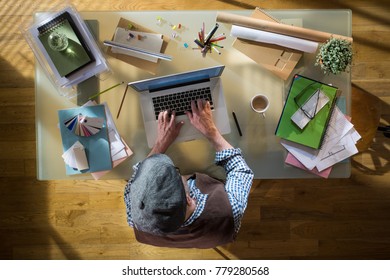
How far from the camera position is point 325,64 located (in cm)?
166

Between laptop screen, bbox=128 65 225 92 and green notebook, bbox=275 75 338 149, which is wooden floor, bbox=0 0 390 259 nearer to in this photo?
green notebook, bbox=275 75 338 149

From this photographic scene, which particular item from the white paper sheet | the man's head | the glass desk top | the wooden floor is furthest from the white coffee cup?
the wooden floor

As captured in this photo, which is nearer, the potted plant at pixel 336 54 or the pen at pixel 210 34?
the potted plant at pixel 336 54

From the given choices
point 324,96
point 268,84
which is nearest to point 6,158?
point 268,84

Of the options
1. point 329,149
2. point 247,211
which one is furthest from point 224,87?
point 247,211

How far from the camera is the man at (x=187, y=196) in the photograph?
1.36 meters

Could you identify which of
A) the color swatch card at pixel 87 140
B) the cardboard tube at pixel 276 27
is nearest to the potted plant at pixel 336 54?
the cardboard tube at pixel 276 27

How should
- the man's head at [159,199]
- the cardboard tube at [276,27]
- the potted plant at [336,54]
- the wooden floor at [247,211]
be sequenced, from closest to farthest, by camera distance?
the man's head at [159,199], the potted plant at [336,54], the cardboard tube at [276,27], the wooden floor at [247,211]

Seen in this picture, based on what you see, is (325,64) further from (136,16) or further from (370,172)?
(370,172)

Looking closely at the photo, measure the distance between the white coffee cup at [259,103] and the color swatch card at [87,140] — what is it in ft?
2.26

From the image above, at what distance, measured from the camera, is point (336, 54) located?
→ 1629 millimetres

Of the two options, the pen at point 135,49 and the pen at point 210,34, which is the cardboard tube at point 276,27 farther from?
the pen at point 135,49

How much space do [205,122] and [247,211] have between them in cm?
97

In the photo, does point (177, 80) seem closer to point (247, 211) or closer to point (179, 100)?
point (179, 100)
